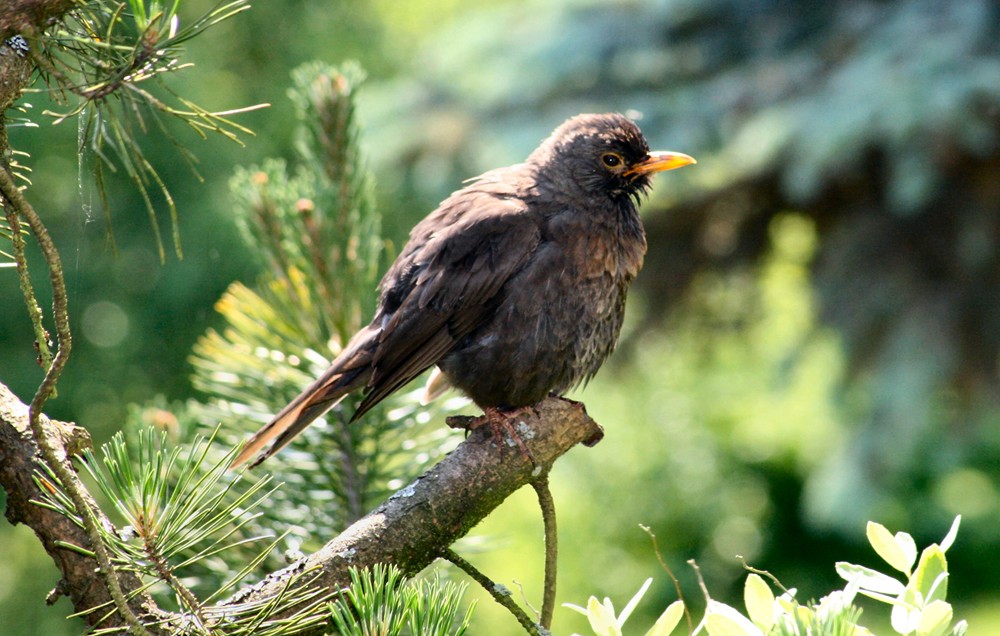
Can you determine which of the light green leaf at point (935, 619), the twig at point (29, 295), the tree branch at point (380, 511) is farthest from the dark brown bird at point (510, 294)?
the light green leaf at point (935, 619)

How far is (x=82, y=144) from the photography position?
1.35 metres

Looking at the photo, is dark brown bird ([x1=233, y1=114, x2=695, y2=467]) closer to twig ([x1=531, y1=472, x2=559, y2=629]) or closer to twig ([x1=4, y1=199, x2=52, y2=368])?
twig ([x1=531, y1=472, x2=559, y2=629])

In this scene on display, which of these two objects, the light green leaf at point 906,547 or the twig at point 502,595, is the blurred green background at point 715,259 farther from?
the light green leaf at point 906,547

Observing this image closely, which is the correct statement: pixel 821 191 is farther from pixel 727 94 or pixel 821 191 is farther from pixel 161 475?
pixel 161 475

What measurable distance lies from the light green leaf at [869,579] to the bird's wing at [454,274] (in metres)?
1.54

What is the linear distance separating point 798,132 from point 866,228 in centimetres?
104

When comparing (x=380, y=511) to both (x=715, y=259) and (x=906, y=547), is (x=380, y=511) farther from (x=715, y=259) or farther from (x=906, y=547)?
(x=715, y=259)

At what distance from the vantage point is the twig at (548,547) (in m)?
1.58

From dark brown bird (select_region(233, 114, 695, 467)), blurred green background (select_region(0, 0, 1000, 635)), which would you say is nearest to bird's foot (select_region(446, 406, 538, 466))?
dark brown bird (select_region(233, 114, 695, 467))

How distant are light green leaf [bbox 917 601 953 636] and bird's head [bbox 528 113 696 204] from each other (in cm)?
208

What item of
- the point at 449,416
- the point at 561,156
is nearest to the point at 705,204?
the point at 561,156

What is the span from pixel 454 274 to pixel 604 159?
2.32ft

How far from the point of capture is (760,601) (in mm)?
1187

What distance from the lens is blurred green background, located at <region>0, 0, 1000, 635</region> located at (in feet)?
19.3
